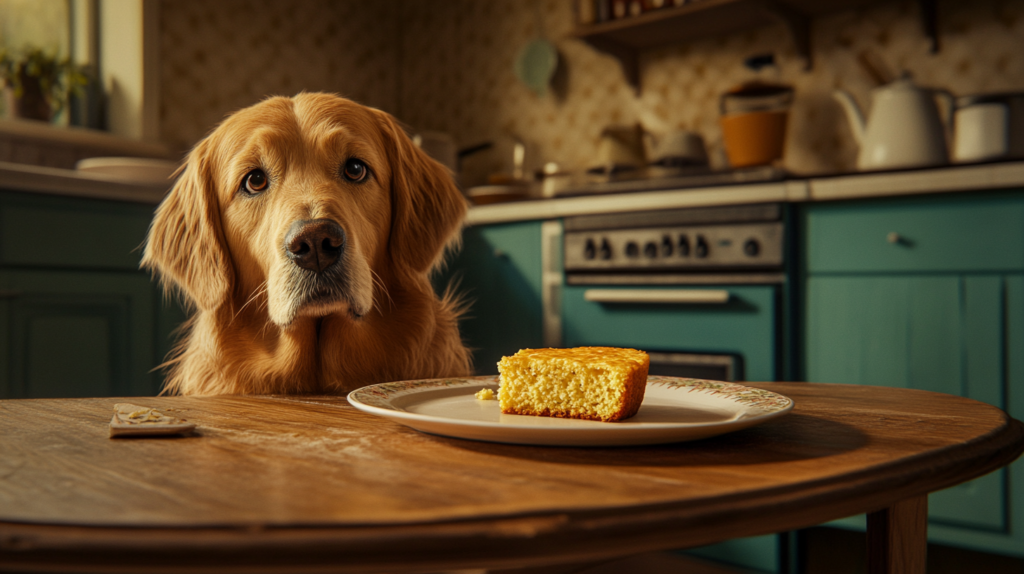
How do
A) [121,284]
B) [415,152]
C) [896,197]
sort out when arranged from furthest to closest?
[121,284]
[896,197]
[415,152]

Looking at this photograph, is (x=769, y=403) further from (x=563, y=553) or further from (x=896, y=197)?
(x=896, y=197)

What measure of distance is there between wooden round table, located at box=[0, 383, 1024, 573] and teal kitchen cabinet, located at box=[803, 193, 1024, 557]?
1.50 m

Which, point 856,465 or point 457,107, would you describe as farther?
point 457,107

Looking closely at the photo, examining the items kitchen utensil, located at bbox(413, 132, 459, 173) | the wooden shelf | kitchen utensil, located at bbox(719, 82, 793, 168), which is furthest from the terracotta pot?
kitchen utensil, located at bbox(413, 132, 459, 173)

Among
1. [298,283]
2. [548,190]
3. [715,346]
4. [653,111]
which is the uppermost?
[653,111]

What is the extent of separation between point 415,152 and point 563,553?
113 centimetres

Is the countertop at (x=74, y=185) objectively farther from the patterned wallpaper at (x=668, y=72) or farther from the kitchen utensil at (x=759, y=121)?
the kitchen utensil at (x=759, y=121)

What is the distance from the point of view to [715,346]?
230 cm

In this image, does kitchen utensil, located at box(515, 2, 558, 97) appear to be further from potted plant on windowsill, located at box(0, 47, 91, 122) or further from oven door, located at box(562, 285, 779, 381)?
potted plant on windowsill, located at box(0, 47, 91, 122)

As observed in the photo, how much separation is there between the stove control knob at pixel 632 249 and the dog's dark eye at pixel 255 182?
1.60m

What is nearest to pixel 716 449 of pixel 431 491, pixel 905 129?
pixel 431 491

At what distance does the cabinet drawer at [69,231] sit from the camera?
7.18 ft

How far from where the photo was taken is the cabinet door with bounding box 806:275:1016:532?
1.86 metres

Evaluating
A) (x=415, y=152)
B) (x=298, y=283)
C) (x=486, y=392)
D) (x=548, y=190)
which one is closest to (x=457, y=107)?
(x=548, y=190)
